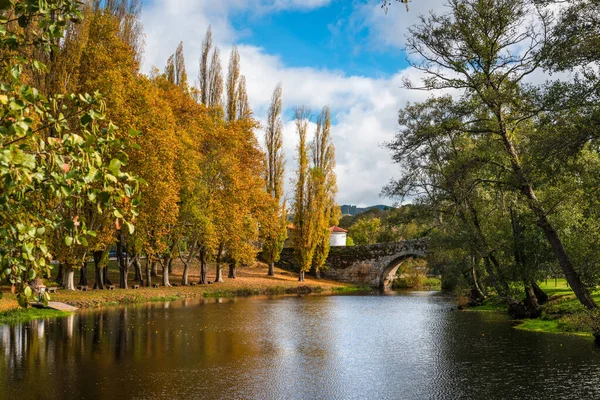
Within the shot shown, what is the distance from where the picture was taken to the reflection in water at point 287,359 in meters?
10.4

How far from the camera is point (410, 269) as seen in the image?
59.4 meters

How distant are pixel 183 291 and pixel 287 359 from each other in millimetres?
21189

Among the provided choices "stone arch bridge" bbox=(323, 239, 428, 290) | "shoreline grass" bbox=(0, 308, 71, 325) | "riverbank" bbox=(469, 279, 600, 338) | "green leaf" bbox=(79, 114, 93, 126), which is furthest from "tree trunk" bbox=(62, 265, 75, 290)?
"stone arch bridge" bbox=(323, 239, 428, 290)

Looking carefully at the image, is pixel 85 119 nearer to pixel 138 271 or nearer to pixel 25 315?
pixel 25 315

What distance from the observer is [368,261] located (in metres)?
52.7

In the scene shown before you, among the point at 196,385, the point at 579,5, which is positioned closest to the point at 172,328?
the point at 196,385

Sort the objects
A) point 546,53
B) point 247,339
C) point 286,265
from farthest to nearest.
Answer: point 286,265 → point 247,339 → point 546,53

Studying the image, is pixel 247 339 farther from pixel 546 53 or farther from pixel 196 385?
pixel 546 53

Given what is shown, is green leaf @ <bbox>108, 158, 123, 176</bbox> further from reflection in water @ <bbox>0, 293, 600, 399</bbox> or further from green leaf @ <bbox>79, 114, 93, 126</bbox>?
reflection in water @ <bbox>0, 293, 600, 399</bbox>

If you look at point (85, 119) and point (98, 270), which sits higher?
point (85, 119)

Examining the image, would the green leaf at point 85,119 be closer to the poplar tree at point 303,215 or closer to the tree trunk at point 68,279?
the tree trunk at point 68,279

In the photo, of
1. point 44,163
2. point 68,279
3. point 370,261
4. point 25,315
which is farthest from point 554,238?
point 370,261

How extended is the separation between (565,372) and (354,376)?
4.56m

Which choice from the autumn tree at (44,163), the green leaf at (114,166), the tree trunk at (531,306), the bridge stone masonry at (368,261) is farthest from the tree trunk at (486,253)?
the bridge stone masonry at (368,261)
